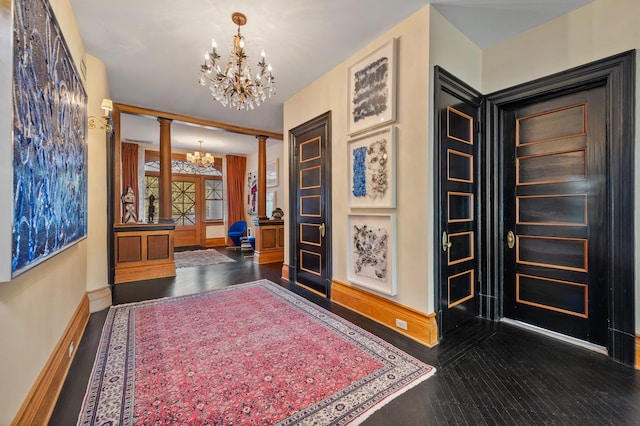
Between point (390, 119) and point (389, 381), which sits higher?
point (390, 119)

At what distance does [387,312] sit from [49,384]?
8.49 ft

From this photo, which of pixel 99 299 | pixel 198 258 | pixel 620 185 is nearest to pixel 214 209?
pixel 198 258

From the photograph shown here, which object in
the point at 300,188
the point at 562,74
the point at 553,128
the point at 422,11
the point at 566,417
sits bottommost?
the point at 566,417

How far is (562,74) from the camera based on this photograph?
7.89 feet

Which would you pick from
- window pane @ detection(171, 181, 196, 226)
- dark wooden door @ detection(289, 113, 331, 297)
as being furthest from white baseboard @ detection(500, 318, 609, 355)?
window pane @ detection(171, 181, 196, 226)

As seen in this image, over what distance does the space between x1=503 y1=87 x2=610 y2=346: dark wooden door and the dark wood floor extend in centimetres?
30

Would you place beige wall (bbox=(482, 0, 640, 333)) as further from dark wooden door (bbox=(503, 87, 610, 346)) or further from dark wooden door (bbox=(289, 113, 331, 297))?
dark wooden door (bbox=(289, 113, 331, 297))

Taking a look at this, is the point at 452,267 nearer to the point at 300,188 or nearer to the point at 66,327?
the point at 300,188

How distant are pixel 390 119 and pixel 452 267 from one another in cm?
160

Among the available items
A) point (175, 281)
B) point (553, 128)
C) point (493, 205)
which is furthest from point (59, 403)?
point (553, 128)

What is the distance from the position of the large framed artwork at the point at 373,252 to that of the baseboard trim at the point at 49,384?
A: 8.36 ft

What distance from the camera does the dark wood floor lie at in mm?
1570

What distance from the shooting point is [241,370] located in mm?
2014

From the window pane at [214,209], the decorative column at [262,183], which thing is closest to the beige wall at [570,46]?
the decorative column at [262,183]
